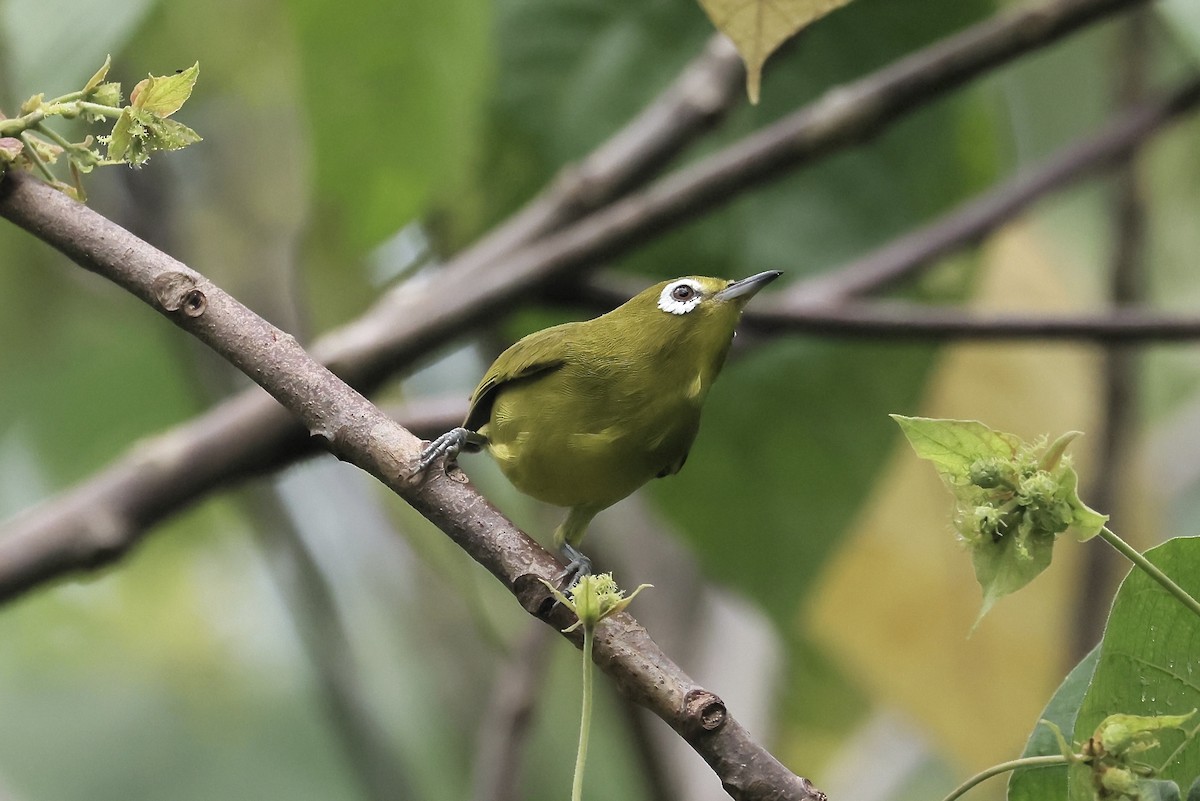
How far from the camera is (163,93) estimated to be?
0.95 meters

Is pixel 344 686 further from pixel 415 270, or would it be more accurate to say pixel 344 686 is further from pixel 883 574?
pixel 883 574

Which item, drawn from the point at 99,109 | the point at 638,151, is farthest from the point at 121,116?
the point at 638,151

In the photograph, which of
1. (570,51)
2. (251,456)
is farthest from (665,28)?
(251,456)

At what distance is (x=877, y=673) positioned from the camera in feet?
8.12

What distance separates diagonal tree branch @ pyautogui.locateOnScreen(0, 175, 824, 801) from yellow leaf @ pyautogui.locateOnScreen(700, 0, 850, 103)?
1.35 ft

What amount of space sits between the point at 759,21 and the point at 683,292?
1.83 ft

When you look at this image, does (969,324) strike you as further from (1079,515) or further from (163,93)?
(163,93)

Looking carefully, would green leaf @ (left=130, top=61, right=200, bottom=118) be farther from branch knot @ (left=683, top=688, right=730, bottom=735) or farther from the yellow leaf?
→ branch knot @ (left=683, top=688, right=730, bottom=735)

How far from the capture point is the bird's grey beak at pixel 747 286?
4.86 feet

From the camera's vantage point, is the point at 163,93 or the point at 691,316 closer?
the point at 163,93

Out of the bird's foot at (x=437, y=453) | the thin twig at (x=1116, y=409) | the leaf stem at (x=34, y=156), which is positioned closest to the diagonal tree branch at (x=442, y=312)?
the bird's foot at (x=437, y=453)

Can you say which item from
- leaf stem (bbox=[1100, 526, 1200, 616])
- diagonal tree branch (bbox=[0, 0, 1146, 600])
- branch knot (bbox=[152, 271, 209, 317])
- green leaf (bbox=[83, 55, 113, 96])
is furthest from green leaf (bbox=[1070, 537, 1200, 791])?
diagonal tree branch (bbox=[0, 0, 1146, 600])

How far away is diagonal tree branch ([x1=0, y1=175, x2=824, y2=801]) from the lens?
98 cm

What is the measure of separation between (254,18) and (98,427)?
3.24 feet
